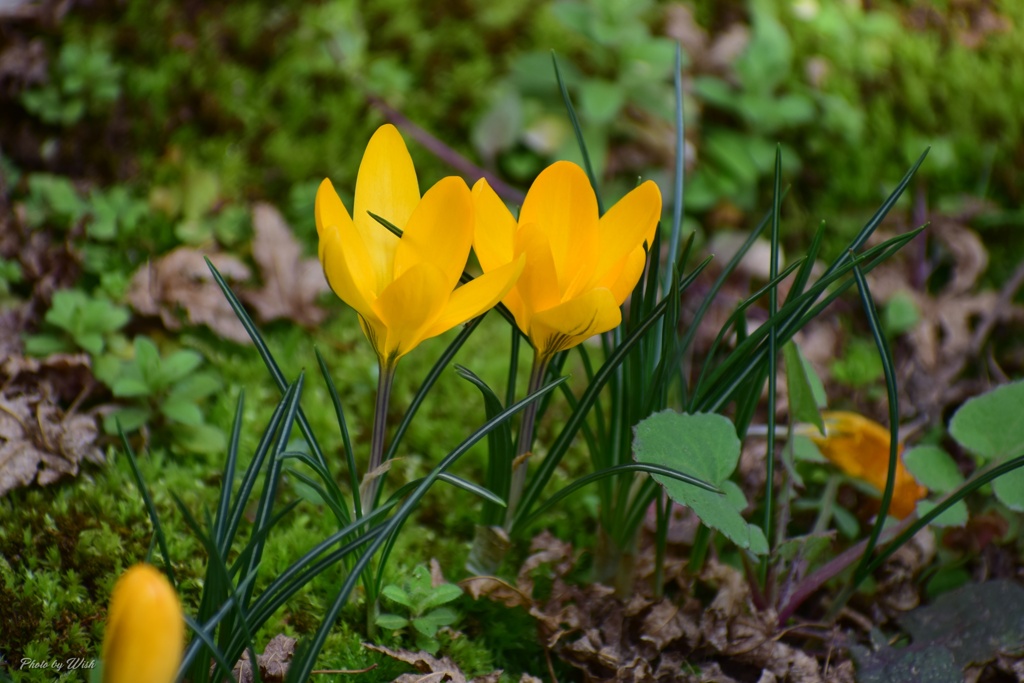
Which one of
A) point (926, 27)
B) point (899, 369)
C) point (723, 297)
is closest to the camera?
point (899, 369)

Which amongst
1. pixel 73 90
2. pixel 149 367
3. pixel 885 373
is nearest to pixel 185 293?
pixel 149 367

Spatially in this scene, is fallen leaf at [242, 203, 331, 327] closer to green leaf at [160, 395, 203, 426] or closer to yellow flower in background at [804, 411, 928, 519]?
green leaf at [160, 395, 203, 426]

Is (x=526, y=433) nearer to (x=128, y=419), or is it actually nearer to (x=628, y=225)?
(x=628, y=225)

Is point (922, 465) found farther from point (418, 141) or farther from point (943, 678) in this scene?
point (418, 141)

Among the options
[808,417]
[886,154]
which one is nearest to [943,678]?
[808,417]

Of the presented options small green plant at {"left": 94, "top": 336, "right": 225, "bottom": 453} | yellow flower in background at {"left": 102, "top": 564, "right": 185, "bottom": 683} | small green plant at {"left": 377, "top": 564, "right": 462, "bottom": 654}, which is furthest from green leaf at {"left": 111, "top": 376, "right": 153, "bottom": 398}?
yellow flower in background at {"left": 102, "top": 564, "right": 185, "bottom": 683}

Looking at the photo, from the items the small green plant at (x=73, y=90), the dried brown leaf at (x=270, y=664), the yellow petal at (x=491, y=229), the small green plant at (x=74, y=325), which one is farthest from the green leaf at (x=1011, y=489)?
the small green plant at (x=73, y=90)

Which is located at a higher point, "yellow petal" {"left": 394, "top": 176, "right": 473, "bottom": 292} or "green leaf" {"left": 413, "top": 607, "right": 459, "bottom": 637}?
"yellow petal" {"left": 394, "top": 176, "right": 473, "bottom": 292}
